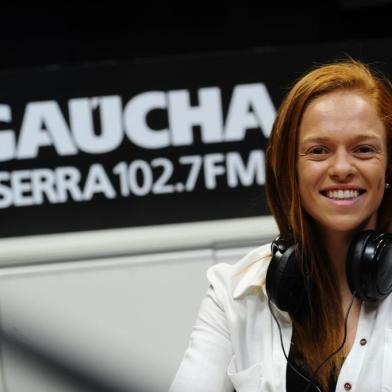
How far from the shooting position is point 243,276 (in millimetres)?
1710

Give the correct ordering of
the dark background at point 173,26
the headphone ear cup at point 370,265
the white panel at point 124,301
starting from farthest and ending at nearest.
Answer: the dark background at point 173,26 < the white panel at point 124,301 < the headphone ear cup at point 370,265

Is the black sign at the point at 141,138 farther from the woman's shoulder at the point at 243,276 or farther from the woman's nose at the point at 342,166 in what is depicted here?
the woman's nose at the point at 342,166

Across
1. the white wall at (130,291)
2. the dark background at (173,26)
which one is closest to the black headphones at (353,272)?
the white wall at (130,291)

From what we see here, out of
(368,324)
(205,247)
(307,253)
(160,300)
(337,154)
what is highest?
(337,154)

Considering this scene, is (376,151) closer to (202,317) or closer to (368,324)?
(368,324)

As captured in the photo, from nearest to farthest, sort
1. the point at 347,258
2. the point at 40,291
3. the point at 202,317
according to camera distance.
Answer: the point at 347,258 < the point at 202,317 < the point at 40,291

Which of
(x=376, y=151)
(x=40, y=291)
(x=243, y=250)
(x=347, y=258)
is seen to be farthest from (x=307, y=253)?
(x=40, y=291)

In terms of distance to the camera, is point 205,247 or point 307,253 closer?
point 307,253

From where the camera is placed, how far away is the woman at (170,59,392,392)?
5.16ft

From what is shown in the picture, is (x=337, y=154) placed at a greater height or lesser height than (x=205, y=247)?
greater

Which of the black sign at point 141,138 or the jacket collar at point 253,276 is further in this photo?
the black sign at point 141,138

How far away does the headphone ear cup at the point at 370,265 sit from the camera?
4.97 ft

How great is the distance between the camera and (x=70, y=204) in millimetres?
3025

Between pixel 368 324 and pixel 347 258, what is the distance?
13cm
